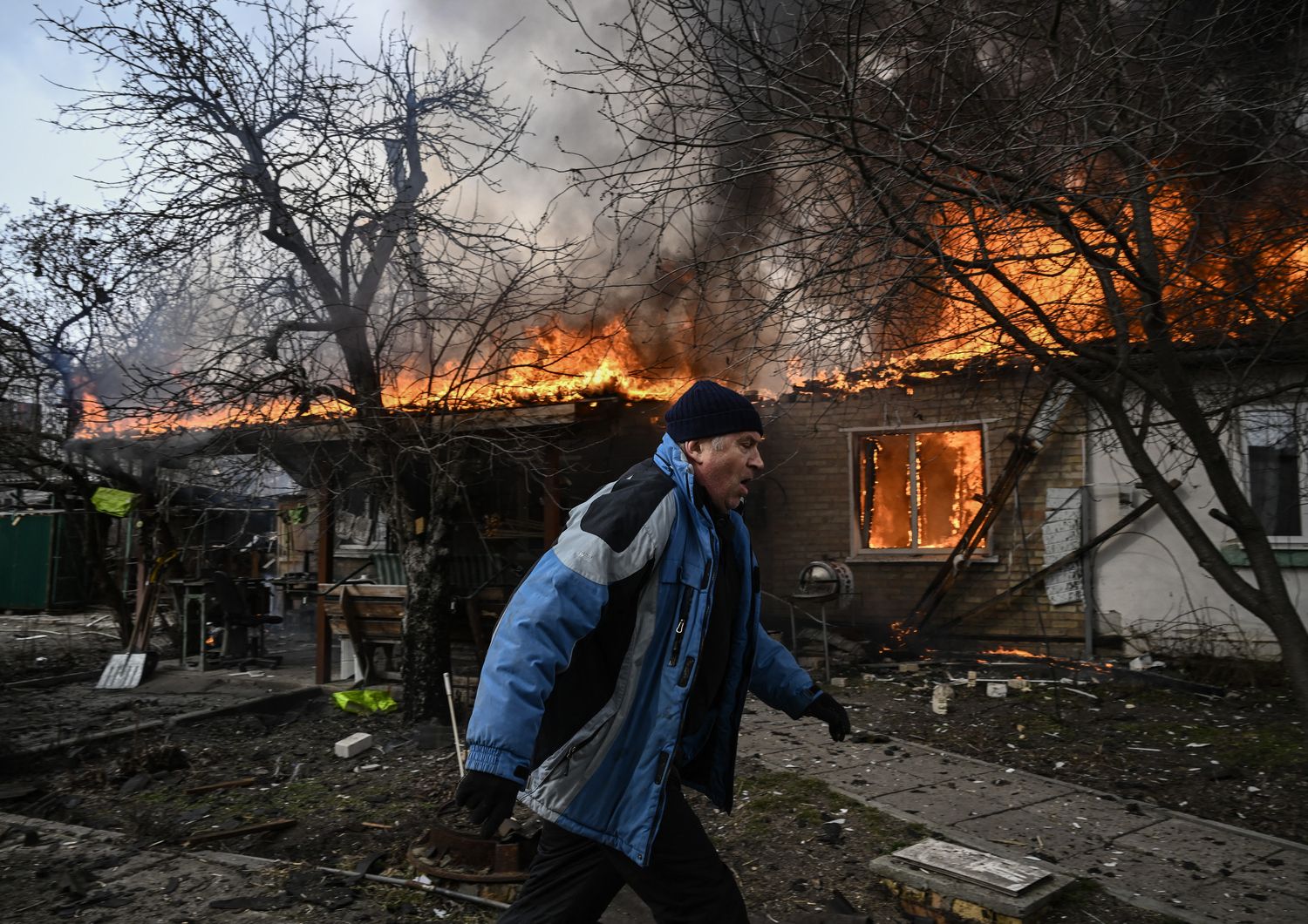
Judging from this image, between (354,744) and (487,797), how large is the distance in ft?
18.7

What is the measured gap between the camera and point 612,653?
2.51m

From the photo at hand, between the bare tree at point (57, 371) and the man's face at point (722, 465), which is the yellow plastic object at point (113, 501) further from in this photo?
the man's face at point (722, 465)

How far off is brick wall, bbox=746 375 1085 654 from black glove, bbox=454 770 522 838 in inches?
295

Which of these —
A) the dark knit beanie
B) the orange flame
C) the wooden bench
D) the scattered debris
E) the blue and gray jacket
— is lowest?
the scattered debris

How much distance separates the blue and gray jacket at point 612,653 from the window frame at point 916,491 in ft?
27.1

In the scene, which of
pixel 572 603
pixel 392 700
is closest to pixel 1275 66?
pixel 572 603

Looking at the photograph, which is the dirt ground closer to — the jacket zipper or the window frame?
the window frame

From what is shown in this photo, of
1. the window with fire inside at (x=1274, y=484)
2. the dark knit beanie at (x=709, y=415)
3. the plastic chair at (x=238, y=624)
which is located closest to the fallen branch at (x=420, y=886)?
the dark knit beanie at (x=709, y=415)

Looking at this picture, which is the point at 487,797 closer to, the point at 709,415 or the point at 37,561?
the point at 709,415

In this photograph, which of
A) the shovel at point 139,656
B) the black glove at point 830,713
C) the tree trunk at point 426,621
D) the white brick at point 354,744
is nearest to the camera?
the black glove at point 830,713

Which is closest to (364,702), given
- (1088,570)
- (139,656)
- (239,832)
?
(239,832)

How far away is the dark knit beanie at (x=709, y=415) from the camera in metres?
2.77

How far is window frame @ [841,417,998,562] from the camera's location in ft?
33.6

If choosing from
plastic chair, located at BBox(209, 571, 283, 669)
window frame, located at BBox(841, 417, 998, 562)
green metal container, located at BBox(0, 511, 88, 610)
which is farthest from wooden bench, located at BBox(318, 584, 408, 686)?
green metal container, located at BBox(0, 511, 88, 610)
